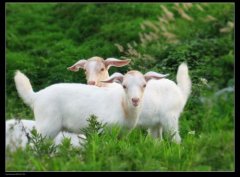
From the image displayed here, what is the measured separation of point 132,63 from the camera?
1170 cm

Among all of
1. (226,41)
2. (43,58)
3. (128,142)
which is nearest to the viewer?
(128,142)

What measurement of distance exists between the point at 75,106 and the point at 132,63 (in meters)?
2.79

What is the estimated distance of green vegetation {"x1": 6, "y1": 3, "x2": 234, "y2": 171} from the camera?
25.2ft

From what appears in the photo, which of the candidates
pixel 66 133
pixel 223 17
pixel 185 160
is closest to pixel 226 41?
pixel 223 17

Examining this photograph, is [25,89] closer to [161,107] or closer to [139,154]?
[161,107]

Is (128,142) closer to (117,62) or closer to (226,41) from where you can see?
(117,62)

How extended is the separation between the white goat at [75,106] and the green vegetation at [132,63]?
0.28 metres

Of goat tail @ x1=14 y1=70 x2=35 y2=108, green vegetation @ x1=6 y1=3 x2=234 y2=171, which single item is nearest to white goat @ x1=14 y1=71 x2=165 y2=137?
goat tail @ x1=14 y1=70 x2=35 y2=108

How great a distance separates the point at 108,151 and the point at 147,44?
7608 mm

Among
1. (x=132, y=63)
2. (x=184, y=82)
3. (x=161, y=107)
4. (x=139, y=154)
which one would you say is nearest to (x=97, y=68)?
(x=161, y=107)

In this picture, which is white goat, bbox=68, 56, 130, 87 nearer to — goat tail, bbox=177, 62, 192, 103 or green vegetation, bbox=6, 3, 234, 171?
goat tail, bbox=177, 62, 192, 103

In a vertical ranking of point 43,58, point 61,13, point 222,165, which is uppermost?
point 61,13

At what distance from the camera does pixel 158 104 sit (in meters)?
9.80

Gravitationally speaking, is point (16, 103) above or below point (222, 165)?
above
